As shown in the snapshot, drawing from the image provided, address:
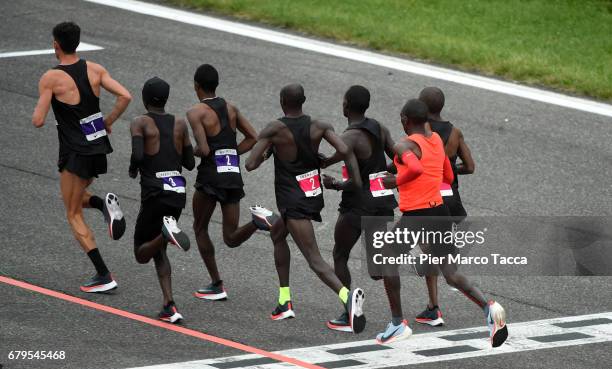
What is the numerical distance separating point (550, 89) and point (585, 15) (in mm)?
3855

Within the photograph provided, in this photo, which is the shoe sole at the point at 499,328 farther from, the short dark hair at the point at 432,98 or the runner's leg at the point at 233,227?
the runner's leg at the point at 233,227

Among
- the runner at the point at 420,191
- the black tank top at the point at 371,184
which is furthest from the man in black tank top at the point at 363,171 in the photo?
the runner at the point at 420,191

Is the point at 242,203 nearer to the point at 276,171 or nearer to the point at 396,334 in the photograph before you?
the point at 276,171

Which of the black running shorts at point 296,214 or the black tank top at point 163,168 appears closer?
the black running shorts at point 296,214

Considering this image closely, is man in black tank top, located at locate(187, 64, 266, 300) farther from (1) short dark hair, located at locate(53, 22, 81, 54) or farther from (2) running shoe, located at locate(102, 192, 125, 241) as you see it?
(1) short dark hair, located at locate(53, 22, 81, 54)

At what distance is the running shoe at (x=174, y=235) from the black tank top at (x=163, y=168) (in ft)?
0.79

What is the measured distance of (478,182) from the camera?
15406mm

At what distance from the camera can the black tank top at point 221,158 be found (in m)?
11.5

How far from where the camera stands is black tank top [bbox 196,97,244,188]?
1146cm

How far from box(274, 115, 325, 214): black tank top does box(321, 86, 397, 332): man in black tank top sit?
0.17m

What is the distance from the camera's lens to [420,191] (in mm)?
10789

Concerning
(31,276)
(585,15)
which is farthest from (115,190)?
(585,15)

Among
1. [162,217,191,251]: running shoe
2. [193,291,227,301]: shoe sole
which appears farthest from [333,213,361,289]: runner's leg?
[162,217,191,251]: running shoe

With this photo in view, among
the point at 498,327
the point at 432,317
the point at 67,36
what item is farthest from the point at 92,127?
the point at 498,327
